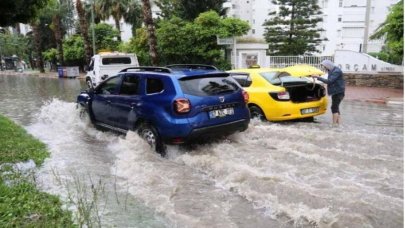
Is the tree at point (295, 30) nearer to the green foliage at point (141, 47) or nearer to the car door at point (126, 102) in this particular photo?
the green foliage at point (141, 47)

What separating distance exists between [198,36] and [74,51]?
1885 centimetres

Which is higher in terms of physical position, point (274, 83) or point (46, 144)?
point (274, 83)

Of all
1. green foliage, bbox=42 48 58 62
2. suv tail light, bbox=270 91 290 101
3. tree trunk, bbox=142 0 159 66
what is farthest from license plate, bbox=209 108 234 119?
green foliage, bbox=42 48 58 62

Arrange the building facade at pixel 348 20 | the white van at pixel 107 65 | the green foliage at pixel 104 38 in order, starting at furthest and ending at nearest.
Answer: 1. the building facade at pixel 348 20
2. the green foliage at pixel 104 38
3. the white van at pixel 107 65

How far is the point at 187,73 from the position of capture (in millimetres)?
7359

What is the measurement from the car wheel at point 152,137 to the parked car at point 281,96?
3.33 meters

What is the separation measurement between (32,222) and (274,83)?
22.5ft

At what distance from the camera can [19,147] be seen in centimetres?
766

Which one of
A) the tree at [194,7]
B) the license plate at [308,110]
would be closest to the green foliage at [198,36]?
the tree at [194,7]

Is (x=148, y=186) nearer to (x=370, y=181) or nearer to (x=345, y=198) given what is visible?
(x=345, y=198)

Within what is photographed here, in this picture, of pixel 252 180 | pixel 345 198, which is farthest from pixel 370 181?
pixel 252 180

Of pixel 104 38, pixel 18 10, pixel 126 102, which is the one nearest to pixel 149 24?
pixel 18 10

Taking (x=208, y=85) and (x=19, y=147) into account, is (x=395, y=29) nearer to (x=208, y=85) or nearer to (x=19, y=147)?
(x=208, y=85)

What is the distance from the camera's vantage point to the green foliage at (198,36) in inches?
1035
